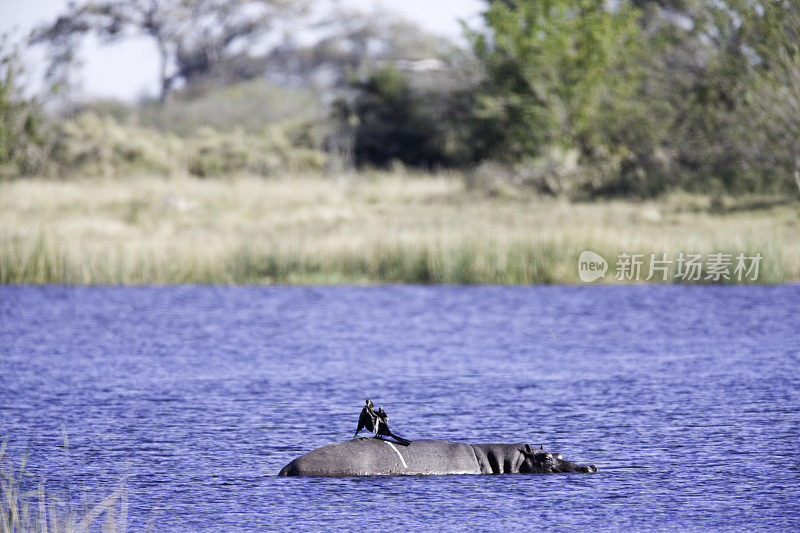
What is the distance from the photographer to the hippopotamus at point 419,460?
1010 cm

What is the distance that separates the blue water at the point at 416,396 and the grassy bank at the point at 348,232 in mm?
594

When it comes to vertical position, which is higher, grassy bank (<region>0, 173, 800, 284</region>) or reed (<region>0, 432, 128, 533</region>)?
grassy bank (<region>0, 173, 800, 284</region>)

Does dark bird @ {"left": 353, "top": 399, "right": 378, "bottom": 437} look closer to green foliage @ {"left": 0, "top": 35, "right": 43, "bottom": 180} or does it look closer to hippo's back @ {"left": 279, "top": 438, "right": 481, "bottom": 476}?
hippo's back @ {"left": 279, "top": 438, "right": 481, "bottom": 476}

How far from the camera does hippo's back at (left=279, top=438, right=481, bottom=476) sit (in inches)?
397

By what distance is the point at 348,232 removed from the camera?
94.3 feet

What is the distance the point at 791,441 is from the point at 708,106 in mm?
26974

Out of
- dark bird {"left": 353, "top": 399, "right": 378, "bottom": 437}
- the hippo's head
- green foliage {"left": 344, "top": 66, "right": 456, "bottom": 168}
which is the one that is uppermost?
green foliage {"left": 344, "top": 66, "right": 456, "bottom": 168}

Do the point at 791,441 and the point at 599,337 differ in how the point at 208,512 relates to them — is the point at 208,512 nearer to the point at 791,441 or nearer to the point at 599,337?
the point at 791,441

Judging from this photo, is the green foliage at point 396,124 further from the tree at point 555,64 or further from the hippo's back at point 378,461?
the hippo's back at point 378,461

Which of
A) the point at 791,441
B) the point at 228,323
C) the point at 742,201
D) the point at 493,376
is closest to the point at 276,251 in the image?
the point at 228,323

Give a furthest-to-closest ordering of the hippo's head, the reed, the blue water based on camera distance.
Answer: the hippo's head < the blue water < the reed

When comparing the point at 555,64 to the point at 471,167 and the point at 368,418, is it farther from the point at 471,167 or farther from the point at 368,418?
the point at 368,418

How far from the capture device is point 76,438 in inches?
470

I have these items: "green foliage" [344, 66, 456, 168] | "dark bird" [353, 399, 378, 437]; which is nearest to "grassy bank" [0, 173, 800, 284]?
"green foliage" [344, 66, 456, 168]
